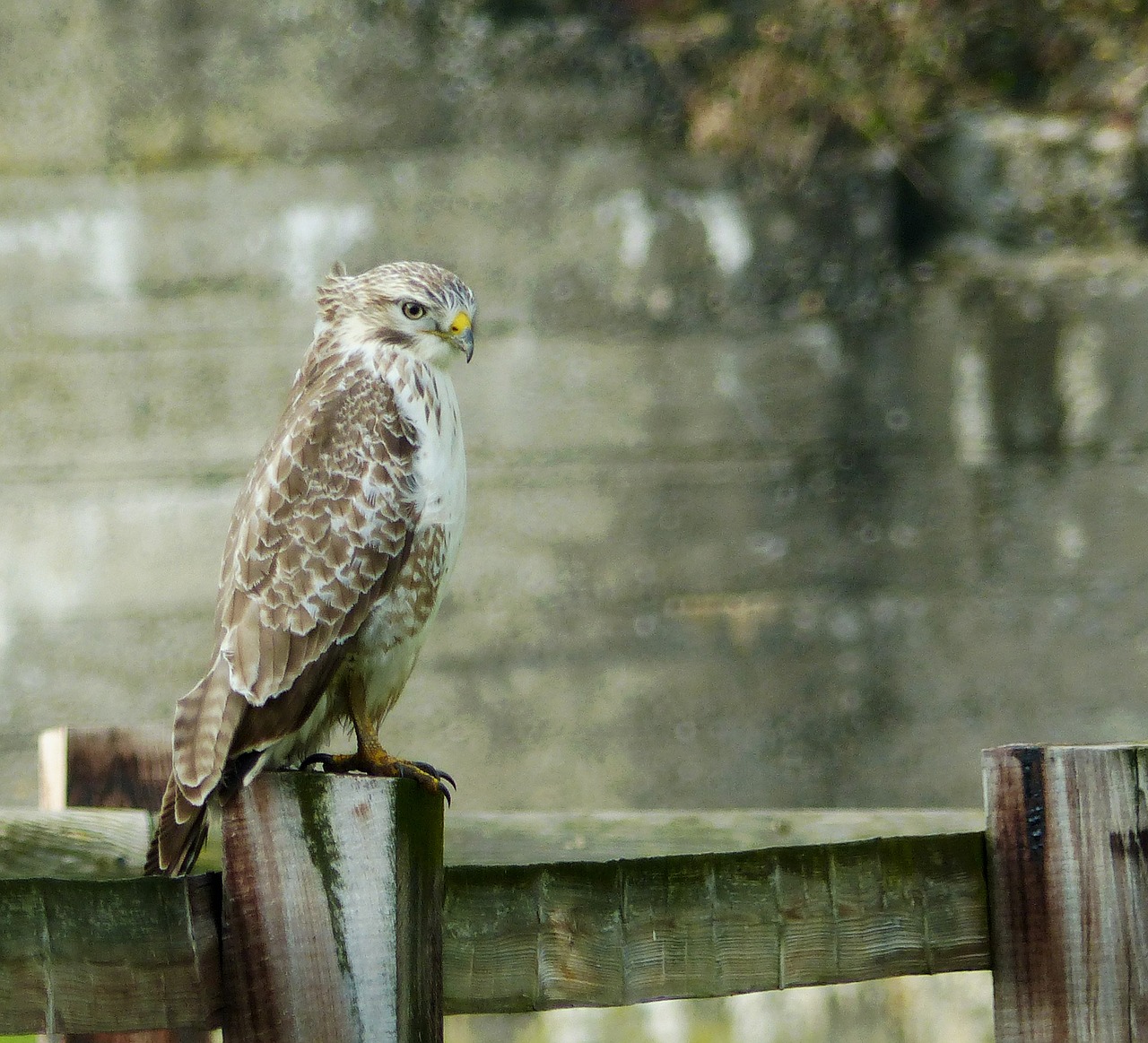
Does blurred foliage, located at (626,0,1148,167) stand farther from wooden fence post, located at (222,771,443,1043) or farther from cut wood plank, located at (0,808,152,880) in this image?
wooden fence post, located at (222,771,443,1043)

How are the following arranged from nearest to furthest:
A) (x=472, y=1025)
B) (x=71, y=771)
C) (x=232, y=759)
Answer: (x=232, y=759) < (x=71, y=771) < (x=472, y=1025)

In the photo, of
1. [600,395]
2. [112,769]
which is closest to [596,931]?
[112,769]

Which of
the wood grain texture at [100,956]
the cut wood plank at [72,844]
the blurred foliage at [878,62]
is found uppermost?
the blurred foliage at [878,62]

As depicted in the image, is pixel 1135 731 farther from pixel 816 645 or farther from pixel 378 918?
pixel 378 918

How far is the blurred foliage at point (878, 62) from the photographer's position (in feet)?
12.1

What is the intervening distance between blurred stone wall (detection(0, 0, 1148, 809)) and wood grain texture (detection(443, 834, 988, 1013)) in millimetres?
1934

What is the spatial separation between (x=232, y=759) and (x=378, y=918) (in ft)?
2.59

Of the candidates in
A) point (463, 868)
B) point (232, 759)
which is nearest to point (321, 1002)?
point (463, 868)

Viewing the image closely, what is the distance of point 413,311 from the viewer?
260 centimetres

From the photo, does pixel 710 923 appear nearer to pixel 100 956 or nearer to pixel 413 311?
pixel 100 956

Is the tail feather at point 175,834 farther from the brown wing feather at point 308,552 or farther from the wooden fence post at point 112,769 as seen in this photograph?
the wooden fence post at point 112,769

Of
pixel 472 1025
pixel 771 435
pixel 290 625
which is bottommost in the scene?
pixel 472 1025

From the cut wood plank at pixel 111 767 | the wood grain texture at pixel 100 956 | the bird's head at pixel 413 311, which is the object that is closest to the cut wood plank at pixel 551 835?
the cut wood plank at pixel 111 767

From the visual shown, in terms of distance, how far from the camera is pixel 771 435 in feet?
12.2
